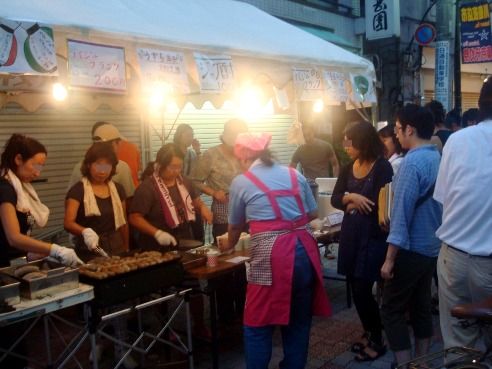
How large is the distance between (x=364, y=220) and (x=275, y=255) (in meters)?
1.22

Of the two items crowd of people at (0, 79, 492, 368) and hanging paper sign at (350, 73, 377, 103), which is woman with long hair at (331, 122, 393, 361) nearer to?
crowd of people at (0, 79, 492, 368)

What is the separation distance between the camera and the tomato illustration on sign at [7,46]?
12.0ft

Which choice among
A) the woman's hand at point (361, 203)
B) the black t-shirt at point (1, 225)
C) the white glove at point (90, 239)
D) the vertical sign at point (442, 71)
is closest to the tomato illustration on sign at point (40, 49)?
the black t-shirt at point (1, 225)

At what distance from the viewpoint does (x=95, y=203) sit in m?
4.35

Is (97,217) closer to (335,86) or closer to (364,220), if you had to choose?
(364,220)

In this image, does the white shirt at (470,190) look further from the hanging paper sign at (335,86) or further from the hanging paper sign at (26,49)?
the hanging paper sign at (335,86)

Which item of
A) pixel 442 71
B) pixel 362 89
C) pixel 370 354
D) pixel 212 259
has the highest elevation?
pixel 442 71

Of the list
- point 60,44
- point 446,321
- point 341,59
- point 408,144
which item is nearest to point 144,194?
point 60,44

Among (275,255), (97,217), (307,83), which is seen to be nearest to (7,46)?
(97,217)

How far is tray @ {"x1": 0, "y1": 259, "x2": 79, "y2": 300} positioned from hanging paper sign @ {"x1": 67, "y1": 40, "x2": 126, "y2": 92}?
5.01 ft

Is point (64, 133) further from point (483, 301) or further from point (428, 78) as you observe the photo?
point (428, 78)

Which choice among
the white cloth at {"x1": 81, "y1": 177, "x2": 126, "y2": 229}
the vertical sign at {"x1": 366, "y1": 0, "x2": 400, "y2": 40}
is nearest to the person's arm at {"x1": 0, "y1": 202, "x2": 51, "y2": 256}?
the white cloth at {"x1": 81, "y1": 177, "x2": 126, "y2": 229}

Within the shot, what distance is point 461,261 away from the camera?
114 inches

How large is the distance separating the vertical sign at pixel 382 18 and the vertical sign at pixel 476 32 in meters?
2.80
